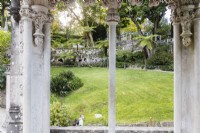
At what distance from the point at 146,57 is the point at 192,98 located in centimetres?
2071

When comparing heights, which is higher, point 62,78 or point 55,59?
point 55,59

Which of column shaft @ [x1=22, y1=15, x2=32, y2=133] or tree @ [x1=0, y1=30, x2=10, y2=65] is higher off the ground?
tree @ [x1=0, y1=30, x2=10, y2=65]

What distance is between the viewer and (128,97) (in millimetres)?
17266

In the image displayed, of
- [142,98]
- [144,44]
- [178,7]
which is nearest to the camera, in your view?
[178,7]

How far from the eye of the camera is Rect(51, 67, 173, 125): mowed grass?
14590 millimetres

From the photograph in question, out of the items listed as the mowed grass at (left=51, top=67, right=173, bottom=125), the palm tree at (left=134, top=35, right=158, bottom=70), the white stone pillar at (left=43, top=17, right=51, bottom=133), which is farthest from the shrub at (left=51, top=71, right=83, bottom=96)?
the white stone pillar at (left=43, top=17, right=51, bottom=133)

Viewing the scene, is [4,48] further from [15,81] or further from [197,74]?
[197,74]

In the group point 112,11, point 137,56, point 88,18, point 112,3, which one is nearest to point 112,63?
point 112,11

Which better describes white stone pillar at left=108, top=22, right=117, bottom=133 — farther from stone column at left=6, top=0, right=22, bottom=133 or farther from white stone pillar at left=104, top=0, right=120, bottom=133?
stone column at left=6, top=0, right=22, bottom=133

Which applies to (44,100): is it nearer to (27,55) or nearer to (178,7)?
(27,55)

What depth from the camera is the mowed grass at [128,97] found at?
47.9 feet

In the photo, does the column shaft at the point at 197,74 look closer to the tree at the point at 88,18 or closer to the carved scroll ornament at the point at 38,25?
the carved scroll ornament at the point at 38,25

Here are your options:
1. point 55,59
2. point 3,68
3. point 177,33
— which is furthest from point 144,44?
point 177,33

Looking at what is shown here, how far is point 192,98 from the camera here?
4.94 metres
